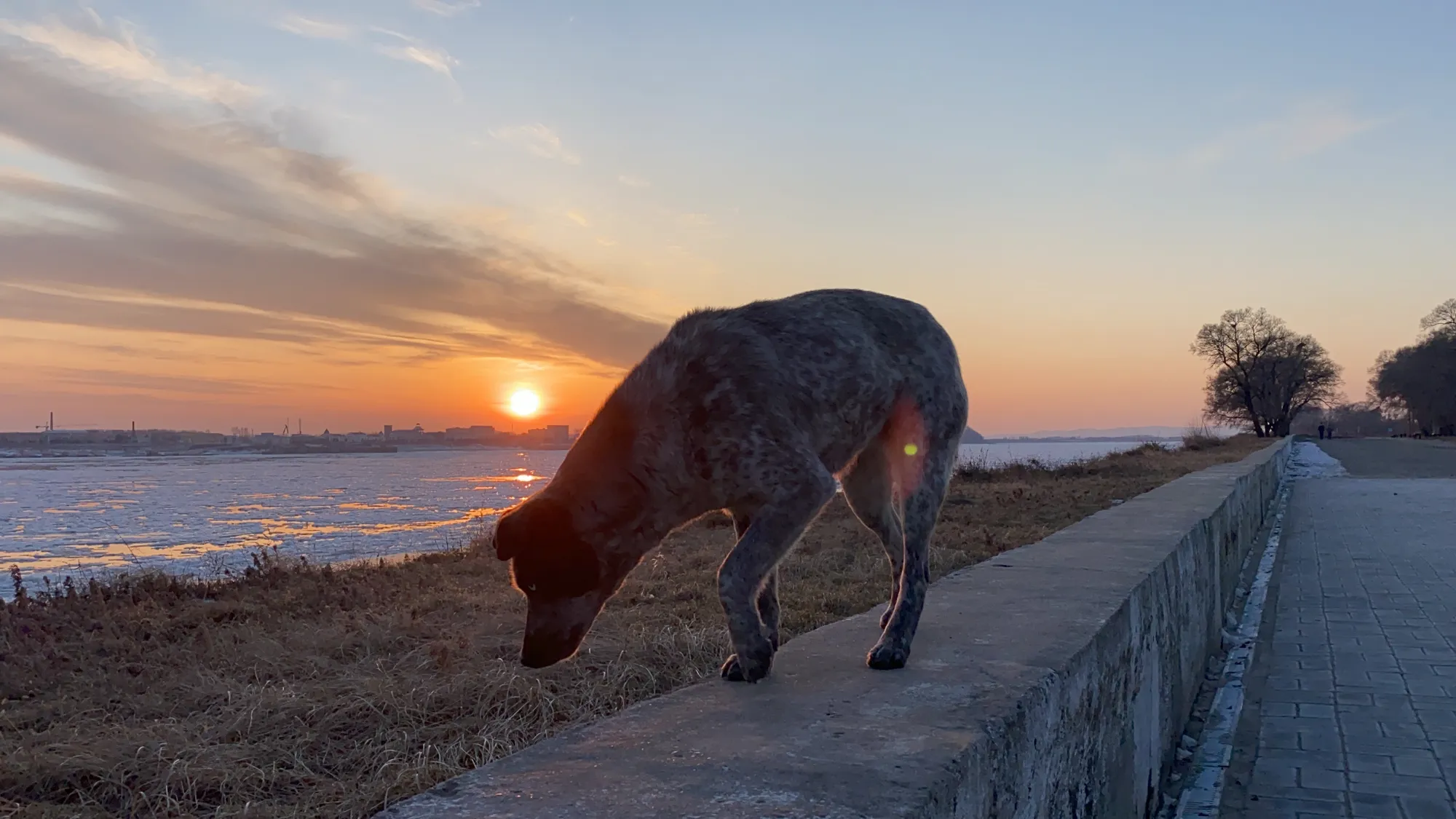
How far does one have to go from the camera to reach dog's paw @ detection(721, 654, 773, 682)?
345cm

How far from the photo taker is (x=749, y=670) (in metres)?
3.46

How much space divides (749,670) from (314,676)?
4463mm

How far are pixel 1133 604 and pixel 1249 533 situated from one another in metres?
9.92

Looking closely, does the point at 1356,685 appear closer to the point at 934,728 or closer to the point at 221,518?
the point at 934,728

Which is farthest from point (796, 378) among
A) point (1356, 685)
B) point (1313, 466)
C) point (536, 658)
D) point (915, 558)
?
point (1313, 466)

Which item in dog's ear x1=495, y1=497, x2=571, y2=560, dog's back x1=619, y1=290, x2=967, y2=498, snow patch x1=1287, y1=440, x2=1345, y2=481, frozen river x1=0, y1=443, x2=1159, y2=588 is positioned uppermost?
dog's back x1=619, y1=290, x2=967, y2=498

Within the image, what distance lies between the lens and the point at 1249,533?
12602 millimetres

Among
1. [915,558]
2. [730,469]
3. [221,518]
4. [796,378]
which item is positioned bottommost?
[221,518]

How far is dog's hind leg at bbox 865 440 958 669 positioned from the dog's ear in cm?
131

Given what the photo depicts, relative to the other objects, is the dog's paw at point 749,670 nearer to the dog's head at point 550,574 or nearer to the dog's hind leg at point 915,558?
the dog's hind leg at point 915,558

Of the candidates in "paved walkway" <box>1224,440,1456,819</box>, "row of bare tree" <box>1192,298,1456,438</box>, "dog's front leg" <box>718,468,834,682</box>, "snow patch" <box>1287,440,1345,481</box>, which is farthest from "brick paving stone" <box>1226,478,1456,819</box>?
"row of bare tree" <box>1192,298,1456,438</box>

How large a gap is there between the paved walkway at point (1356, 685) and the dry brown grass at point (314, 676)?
10.2ft

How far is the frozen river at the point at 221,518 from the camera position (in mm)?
17203

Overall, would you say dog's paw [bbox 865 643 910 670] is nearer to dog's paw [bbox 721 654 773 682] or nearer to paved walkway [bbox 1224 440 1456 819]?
dog's paw [bbox 721 654 773 682]
